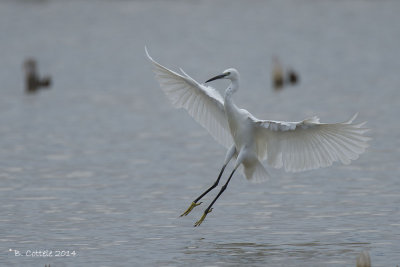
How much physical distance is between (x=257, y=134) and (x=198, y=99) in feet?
3.26

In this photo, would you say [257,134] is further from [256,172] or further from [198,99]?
[198,99]

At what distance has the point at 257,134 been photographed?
10.2 m

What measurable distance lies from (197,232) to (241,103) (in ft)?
43.2

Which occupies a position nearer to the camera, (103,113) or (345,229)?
(345,229)

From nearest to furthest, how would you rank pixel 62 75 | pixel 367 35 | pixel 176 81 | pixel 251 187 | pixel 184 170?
pixel 176 81
pixel 251 187
pixel 184 170
pixel 62 75
pixel 367 35

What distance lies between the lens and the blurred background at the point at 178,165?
361 inches

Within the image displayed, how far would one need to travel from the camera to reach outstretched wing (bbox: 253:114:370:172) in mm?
9266

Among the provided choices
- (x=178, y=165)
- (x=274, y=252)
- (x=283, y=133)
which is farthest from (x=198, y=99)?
(x=178, y=165)

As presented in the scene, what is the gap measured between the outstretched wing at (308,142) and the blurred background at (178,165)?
29.5 inches

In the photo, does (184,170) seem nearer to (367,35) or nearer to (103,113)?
(103,113)

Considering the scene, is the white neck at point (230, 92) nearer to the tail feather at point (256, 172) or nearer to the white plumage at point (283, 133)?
the white plumage at point (283, 133)

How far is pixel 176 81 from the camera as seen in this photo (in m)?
10.7

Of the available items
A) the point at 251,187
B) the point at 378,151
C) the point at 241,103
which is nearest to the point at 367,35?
the point at 241,103

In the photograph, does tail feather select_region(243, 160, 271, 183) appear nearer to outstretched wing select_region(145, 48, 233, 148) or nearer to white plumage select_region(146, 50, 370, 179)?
white plumage select_region(146, 50, 370, 179)
